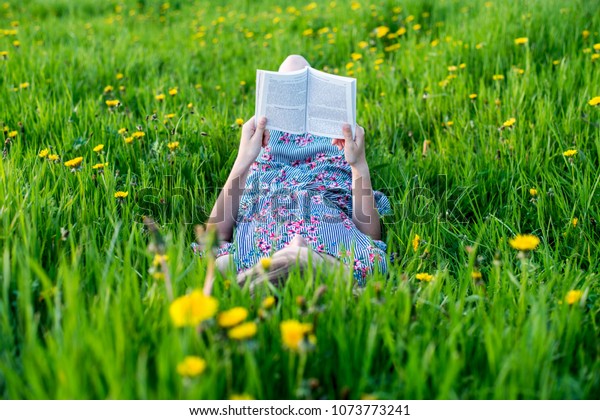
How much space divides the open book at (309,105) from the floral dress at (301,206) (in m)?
0.28

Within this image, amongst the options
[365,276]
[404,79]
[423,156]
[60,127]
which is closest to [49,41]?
[60,127]

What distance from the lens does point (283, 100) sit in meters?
2.12

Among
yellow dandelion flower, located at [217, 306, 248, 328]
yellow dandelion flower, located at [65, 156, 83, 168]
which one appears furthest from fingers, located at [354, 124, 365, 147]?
yellow dandelion flower, located at [217, 306, 248, 328]

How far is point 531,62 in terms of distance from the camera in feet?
10.9

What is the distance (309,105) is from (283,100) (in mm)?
108

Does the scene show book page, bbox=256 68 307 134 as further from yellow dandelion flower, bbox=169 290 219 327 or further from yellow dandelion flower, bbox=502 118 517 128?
yellow dandelion flower, bbox=169 290 219 327

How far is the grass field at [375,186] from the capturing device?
113 centimetres

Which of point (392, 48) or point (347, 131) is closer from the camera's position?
point (347, 131)

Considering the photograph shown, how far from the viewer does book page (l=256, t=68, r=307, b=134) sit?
6.86 feet

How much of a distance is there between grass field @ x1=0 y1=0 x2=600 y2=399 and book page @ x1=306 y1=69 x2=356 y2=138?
0.42 meters

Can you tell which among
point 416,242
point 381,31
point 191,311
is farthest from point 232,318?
point 381,31

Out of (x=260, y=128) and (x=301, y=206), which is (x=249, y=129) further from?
(x=301, y=206)

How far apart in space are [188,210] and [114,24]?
3851 millimetres

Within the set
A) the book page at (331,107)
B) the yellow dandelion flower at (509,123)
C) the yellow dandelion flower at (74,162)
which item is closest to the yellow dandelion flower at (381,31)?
the yellow dandelion flower at (509,123)
